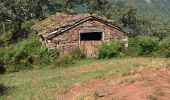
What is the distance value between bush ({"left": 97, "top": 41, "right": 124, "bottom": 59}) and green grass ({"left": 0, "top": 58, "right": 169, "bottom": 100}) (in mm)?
3632

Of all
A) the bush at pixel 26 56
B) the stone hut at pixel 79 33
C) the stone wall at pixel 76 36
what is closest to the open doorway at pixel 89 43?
the stone hut at pixel 79 33

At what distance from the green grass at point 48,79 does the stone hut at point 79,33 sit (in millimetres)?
4418

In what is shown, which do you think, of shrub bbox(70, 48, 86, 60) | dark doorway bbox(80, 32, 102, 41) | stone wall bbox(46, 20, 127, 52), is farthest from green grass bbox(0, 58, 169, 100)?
dark doorway bbox(80, 32, 102, 41)

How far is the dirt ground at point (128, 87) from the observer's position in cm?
1488

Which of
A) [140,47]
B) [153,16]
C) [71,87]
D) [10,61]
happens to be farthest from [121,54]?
[153,16]

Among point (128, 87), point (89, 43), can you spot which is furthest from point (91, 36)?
point (128, 87)

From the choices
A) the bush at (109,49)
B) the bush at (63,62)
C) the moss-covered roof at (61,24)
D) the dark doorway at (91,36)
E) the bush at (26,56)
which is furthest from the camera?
the dark doorway at (91,36)

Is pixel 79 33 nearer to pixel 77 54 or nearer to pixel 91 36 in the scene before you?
pixel 77 54

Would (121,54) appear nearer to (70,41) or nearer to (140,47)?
(140,47)

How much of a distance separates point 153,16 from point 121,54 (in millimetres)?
26056

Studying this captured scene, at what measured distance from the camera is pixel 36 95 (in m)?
18.2

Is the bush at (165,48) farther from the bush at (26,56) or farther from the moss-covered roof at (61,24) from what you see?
the bush at (26,56)

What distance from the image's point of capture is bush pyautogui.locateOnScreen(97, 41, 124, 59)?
1216 inches

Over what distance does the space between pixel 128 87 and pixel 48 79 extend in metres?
7.06
